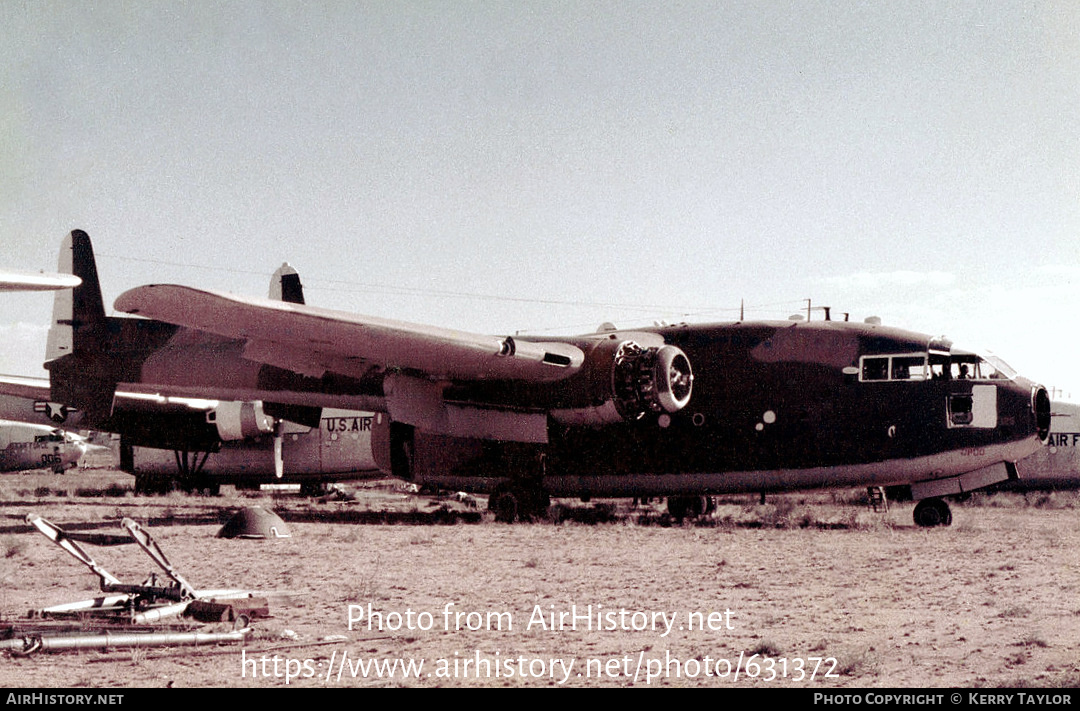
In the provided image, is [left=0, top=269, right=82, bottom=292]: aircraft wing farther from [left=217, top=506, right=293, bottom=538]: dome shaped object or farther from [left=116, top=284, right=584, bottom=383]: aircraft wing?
[left=217, top=506, right=293, bottom=538]: dome shaped object

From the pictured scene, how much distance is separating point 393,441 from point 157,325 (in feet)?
21.5

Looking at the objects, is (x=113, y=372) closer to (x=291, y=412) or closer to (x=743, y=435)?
(x=291, y=412)

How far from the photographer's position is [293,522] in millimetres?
20688

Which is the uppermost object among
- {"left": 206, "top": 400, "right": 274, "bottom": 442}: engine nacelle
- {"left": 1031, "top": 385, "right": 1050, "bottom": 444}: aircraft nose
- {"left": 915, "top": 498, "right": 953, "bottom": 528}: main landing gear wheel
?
{"left": 1031, "top": 385, "right": 1050, "bottom": 444}: aircraft nose

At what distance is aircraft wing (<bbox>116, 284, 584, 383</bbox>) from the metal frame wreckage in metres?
4.38

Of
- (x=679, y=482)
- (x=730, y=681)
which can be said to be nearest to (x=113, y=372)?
(x=679, y=482)

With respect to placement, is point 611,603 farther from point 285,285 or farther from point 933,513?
point 285,285

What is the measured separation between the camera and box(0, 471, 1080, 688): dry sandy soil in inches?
261

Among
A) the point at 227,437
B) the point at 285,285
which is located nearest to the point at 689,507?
the point at 285,285

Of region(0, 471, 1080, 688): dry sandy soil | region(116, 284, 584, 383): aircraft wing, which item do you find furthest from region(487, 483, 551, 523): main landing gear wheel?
region(116, 284, 584, 383): aircraft wing

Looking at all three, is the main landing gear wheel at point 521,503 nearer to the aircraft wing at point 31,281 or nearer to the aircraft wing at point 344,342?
the aircraft wing at point 344,342

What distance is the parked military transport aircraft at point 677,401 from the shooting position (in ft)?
54.7

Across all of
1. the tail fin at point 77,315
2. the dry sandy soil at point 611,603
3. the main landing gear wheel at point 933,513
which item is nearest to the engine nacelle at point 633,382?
the dry sandy soil at point 611,603

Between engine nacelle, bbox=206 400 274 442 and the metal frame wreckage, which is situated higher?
Result: engine nacelle, bbox=206 400 274 442
